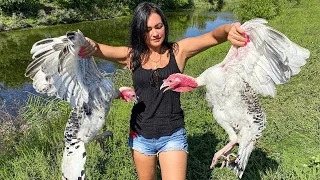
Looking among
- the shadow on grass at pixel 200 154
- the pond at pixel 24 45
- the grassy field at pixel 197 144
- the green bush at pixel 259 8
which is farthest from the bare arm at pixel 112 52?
the green bush at pixel 259 8

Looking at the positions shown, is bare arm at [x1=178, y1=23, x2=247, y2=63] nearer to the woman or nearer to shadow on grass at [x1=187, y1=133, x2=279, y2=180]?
the woman

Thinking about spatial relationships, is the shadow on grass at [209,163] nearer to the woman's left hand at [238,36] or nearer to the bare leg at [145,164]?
the bare leg at [145,164]

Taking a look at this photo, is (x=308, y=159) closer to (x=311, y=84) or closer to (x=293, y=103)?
(x=293, y=103)

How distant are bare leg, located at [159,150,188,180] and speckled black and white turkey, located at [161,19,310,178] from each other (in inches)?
13.0

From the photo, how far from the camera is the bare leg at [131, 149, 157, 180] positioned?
8.59 ft

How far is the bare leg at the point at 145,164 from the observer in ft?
8.59

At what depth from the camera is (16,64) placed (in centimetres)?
1327

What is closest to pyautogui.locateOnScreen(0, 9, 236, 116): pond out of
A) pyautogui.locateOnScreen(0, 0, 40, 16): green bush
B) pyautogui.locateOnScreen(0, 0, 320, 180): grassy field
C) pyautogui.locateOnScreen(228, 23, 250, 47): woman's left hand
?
pyautogui.locateOnScreen(0, 0, 320, 180): grassy field

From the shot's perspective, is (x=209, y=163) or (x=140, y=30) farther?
(x=209, y=163)

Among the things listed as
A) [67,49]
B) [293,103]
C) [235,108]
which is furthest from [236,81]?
[293,103]

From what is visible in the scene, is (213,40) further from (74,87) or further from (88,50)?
(74,87)

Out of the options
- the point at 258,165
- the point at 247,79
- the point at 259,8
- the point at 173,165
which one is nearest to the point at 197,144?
the point at 258,165

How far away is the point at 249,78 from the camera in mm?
2184

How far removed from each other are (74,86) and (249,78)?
1.24 metres
